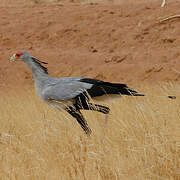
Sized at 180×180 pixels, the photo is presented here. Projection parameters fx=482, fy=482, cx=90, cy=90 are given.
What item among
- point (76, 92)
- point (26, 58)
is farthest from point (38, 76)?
point (76, 92)

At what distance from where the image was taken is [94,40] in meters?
18.7

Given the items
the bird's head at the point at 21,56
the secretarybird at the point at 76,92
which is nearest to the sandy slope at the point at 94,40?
the bird's head at the point at 21,56

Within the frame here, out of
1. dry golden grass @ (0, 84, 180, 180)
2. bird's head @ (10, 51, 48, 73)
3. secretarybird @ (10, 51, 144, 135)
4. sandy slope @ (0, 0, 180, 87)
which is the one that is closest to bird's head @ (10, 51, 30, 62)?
bird's head @ (10, 51, 48, 73)

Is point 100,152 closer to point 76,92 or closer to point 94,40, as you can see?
point 76,92

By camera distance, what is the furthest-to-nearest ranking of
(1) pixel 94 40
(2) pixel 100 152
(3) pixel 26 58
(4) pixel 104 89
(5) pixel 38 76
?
(1) pixel 94 40
(3) pixel 26 58
(5) pixel 38 76
(4) pixel 104 89
(2) pixel 100 152

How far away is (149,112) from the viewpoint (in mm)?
4621

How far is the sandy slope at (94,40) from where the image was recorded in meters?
16.1

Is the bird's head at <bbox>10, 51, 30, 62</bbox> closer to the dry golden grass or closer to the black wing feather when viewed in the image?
the black wing feather

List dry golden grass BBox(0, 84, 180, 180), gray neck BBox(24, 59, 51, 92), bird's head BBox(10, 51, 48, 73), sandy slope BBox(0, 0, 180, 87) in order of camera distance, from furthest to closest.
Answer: sandy slope BBox(0, 0, 180, 87)
bird's head BBox(10, 51, 48, 73)
gray neck BBox(24, 59, 51, 92)
dry golden grass BBox(0, 84, 180, 180)

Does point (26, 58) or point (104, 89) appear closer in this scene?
point (104, 89)

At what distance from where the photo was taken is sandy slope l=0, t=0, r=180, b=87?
1606 centimetres

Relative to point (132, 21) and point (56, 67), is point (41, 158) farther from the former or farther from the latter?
point (132, 21)

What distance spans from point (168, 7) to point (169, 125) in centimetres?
1616

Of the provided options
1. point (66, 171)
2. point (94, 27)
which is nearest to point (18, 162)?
point (66, 171)
